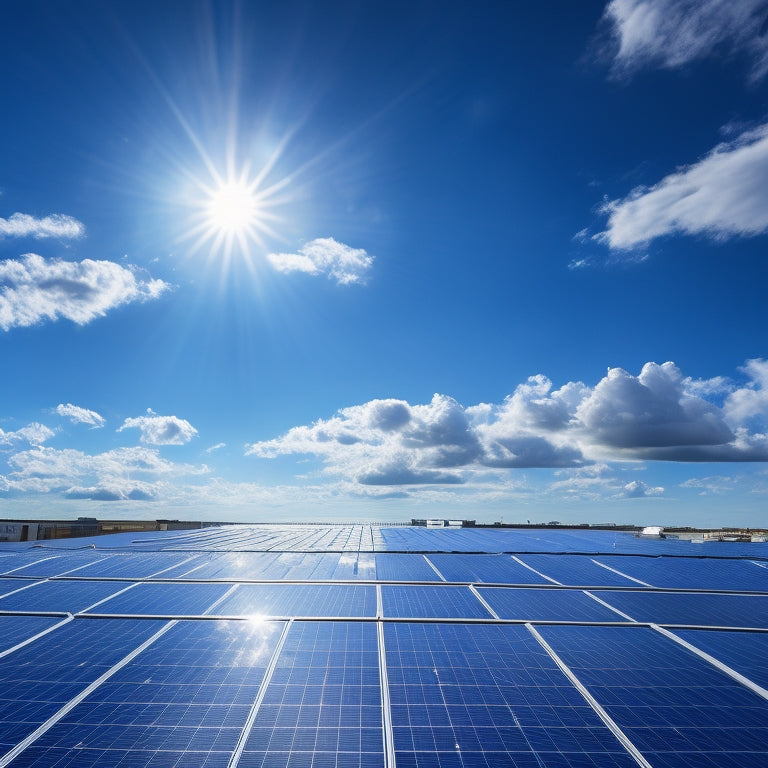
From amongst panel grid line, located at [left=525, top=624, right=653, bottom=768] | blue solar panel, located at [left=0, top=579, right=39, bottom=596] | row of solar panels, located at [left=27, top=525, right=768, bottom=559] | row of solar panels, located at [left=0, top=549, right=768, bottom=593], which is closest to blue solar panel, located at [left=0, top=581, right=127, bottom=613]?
blue solar panel, located at [left=0, top=579, right=39, bottom=596]

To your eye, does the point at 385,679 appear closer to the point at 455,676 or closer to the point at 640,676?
the point at 455,676

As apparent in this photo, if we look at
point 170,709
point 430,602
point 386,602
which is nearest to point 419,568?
point 430,602

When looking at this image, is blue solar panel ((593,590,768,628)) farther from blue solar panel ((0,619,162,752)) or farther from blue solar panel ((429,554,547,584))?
blue solar panel ((0,619,162,752))

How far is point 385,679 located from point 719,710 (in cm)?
715

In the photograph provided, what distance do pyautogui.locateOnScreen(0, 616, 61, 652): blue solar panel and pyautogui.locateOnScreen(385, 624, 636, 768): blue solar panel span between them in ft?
32.6

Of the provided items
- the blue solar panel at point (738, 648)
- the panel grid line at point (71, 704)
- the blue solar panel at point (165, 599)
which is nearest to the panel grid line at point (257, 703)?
the panel grid line at point (71, 704)

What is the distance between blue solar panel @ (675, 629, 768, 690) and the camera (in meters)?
11.7

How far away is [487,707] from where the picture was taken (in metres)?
9.98

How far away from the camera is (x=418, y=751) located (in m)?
8.78

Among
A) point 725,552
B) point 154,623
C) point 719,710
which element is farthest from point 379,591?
point 725,552

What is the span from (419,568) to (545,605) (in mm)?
6091

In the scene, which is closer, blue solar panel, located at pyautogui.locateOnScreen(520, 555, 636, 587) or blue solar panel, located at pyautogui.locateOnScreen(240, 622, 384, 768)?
blue solar panel, located at pyautogui.locateOnScreen(240, 622, 384, 768)

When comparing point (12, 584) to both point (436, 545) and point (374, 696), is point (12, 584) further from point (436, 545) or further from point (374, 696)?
point (436, 545)

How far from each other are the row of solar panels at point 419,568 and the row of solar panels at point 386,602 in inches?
49.9
